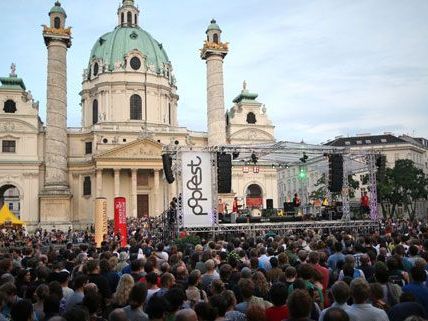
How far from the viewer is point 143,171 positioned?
56.4 m

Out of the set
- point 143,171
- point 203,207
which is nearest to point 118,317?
point 203,207

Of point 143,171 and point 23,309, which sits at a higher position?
point 143,171

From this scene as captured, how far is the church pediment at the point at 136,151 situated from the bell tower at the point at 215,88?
7.57m

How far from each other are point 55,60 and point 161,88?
2062cm

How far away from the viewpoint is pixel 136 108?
63000 mm

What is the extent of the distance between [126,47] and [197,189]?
45765 millimetres

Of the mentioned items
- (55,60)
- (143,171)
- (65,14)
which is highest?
(65,14)

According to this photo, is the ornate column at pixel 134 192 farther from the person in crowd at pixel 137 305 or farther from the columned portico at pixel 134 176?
the person in crowd at pixel 137 305

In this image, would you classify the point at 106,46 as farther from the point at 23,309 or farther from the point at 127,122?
the point at 23,309

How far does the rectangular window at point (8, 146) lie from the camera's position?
53.4 meters

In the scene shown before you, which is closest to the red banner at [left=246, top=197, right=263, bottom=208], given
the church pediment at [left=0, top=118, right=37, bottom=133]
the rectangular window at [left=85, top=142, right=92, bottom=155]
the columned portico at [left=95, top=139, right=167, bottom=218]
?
the columned portico at [left=95, top=139, right=167, bottom=218]

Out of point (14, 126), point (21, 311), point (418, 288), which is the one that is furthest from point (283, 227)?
point (14, 126)

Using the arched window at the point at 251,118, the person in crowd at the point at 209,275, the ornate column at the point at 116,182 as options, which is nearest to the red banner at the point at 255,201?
the arched window at the point at 251,118

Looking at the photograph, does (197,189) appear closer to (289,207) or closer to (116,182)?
(289,207)
